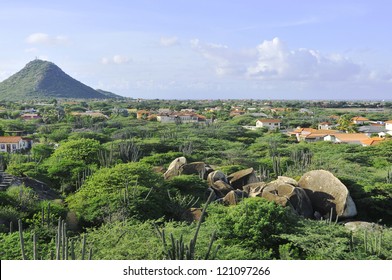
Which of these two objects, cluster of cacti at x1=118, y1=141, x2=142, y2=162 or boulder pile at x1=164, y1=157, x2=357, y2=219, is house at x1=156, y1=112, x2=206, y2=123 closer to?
cluster of cacti at x1=118, y1=141, x2=142, y2=162

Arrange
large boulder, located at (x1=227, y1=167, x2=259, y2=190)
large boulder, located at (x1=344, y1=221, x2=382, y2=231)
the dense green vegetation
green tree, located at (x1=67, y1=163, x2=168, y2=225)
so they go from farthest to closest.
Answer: large boulder, located at (x1=227, y1=167, x2=259, y2=190)
green tree, located at (x1=67, y1=163, x2=168, y2=225)
large boulder, located at (x1=344, y1=221, x2=382, y2=231)
the dense green vegetation

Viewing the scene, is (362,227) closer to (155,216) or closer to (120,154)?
(155,216)

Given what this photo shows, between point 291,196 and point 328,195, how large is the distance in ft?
7.96

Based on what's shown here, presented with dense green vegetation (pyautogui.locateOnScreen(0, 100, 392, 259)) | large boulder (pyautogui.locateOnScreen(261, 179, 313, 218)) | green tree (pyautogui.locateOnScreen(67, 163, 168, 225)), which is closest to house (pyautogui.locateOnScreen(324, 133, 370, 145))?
dense green vegetation (pyautogui.locateOnScreen(0, 100, 392, 259))

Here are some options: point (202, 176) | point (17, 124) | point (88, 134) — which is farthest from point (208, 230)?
point (17, 124)

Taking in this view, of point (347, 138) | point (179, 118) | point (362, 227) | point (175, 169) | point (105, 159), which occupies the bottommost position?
point (362, 227)

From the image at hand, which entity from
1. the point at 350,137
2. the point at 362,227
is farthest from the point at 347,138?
the point at 362,227

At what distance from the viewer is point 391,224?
21594mm

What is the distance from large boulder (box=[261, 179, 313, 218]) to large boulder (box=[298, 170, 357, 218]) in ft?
1.90

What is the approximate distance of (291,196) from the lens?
19.1 meters

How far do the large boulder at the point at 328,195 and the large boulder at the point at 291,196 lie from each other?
58cm

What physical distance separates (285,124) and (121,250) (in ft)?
241

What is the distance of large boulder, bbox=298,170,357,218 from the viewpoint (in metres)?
20.1

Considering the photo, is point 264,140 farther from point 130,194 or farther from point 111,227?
point 111,227
